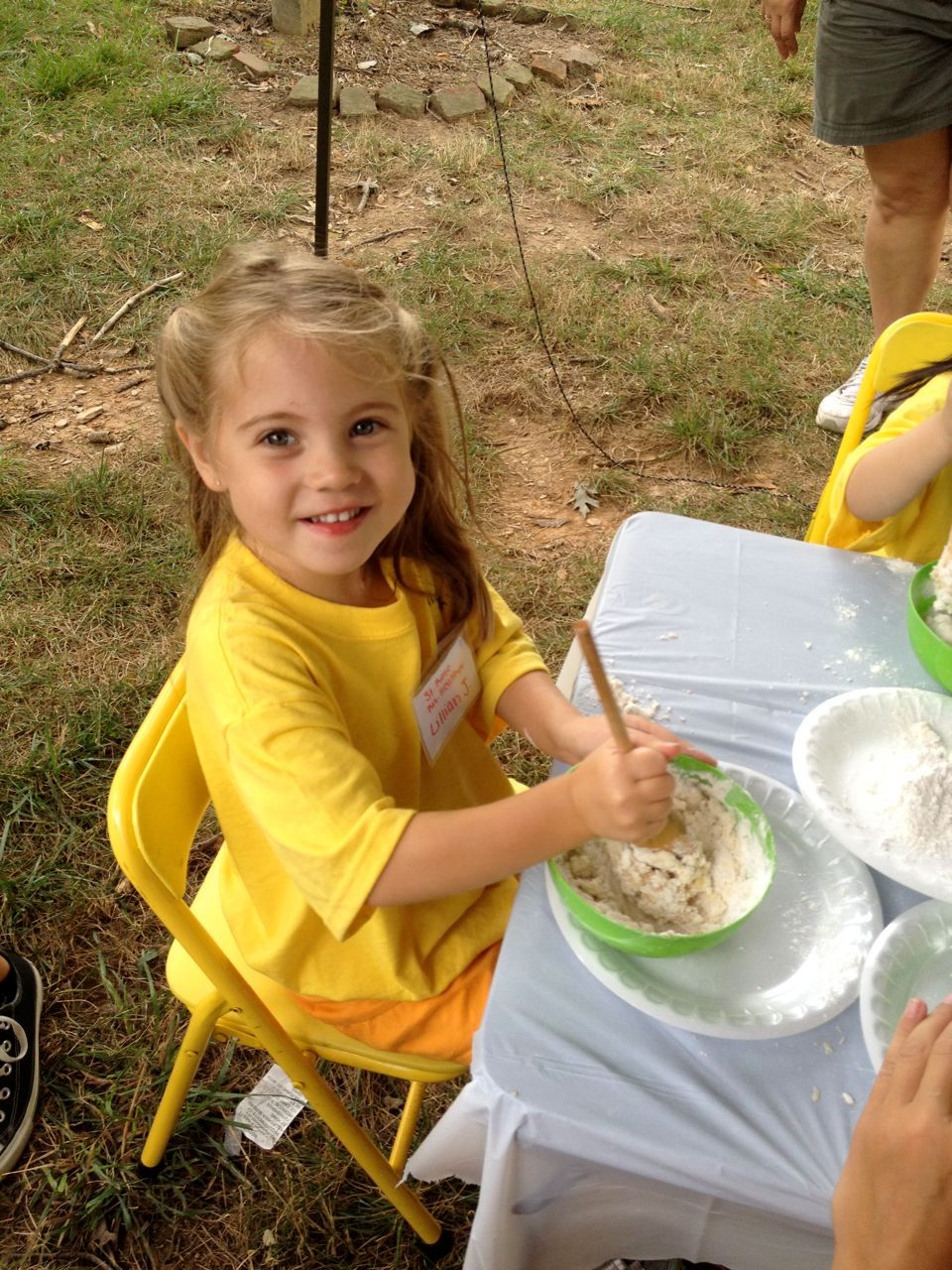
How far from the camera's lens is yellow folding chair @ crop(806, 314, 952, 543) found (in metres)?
1.66

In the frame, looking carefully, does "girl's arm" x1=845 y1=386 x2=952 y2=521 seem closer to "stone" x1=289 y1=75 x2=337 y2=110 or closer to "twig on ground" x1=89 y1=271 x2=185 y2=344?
"twig on ground" x1=89 y1=271 x2=185 y2=344

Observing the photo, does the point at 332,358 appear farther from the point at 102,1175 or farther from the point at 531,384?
the point at 531,384

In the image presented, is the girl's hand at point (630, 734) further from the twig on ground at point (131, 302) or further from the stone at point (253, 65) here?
the stone at point (253, 65)

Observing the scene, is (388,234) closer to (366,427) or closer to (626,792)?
(366,427)

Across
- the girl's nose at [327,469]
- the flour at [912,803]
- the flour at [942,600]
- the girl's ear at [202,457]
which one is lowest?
the flour at [912,803]

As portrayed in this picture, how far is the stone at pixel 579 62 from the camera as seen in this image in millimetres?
5121

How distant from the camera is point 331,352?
3.58 feet

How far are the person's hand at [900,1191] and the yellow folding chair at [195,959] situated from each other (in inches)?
23.1

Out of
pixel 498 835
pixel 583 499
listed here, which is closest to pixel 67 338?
pixel 583 499

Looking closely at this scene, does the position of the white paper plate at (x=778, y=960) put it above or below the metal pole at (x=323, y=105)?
below

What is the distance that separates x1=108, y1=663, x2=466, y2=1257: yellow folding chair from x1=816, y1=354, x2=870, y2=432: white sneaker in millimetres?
2584

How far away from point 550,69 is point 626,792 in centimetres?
504

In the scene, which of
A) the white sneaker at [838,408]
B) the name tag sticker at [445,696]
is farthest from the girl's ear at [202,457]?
the white sneaker at [838,408]

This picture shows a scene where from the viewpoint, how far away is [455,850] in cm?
101
